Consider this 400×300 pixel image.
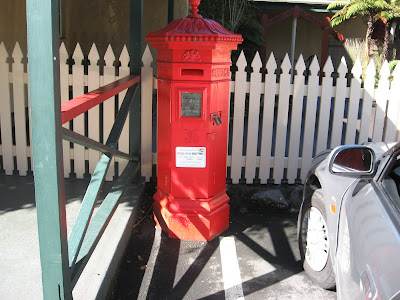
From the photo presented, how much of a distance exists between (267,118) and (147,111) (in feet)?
4.86

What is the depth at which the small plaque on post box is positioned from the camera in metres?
4.18

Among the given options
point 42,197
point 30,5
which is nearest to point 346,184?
point 42,197

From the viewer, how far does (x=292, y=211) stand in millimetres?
5414

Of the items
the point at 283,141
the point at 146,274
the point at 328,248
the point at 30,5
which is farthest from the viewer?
the point at 283,141

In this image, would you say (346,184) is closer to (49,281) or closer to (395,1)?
(49,281)

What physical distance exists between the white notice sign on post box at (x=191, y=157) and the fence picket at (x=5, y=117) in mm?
2359

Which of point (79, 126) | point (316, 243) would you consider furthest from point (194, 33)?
point (79, 126)

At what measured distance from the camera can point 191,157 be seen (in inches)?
173

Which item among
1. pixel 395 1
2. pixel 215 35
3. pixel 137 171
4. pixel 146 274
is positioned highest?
pixel 395 1

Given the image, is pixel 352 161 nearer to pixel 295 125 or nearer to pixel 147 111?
pixel 295 125

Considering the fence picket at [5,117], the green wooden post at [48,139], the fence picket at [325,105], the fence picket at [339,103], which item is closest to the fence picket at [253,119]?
the fence picket at [325,105]

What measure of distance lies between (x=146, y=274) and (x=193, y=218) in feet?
2.66

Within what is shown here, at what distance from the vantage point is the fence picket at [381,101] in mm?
5625

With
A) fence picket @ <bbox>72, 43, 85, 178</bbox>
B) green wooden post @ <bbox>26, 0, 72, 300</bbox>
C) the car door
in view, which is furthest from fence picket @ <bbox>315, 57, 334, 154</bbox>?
green wooden post @ <bbox>26, 0, 72, 300</bbox>
